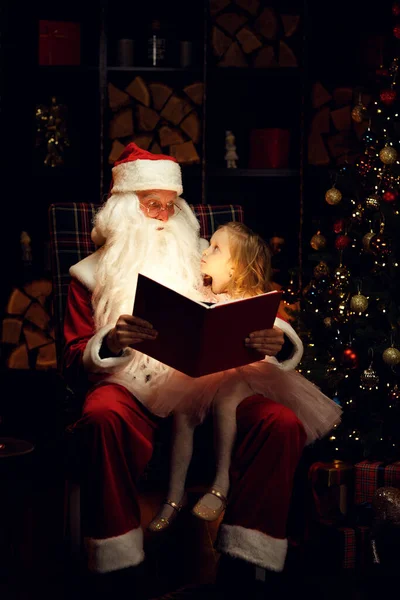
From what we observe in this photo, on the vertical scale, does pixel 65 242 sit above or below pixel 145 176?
below

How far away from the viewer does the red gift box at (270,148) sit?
4328mm

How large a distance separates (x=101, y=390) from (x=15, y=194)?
7.34ft

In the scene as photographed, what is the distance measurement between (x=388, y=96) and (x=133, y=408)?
1.64 m

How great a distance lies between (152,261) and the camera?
2826 mm

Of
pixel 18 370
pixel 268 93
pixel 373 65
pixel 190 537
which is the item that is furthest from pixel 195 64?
pixel 190 537

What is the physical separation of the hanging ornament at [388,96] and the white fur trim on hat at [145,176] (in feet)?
2.99

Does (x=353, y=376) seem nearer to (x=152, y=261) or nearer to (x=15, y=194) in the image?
(x=152, y=261)

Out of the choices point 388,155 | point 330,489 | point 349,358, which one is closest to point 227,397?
point 330,489

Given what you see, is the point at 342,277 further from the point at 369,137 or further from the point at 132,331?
the point at 132,331

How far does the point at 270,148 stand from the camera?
14.2 ft

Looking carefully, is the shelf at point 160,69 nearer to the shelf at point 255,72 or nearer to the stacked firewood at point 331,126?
the shelf at point 255,72

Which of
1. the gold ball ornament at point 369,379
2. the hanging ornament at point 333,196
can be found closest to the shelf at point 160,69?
the hanging ornament at point 333,196

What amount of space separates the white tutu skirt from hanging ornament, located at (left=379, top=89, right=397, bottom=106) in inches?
50.3

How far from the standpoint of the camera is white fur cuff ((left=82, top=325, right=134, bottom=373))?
245cm
